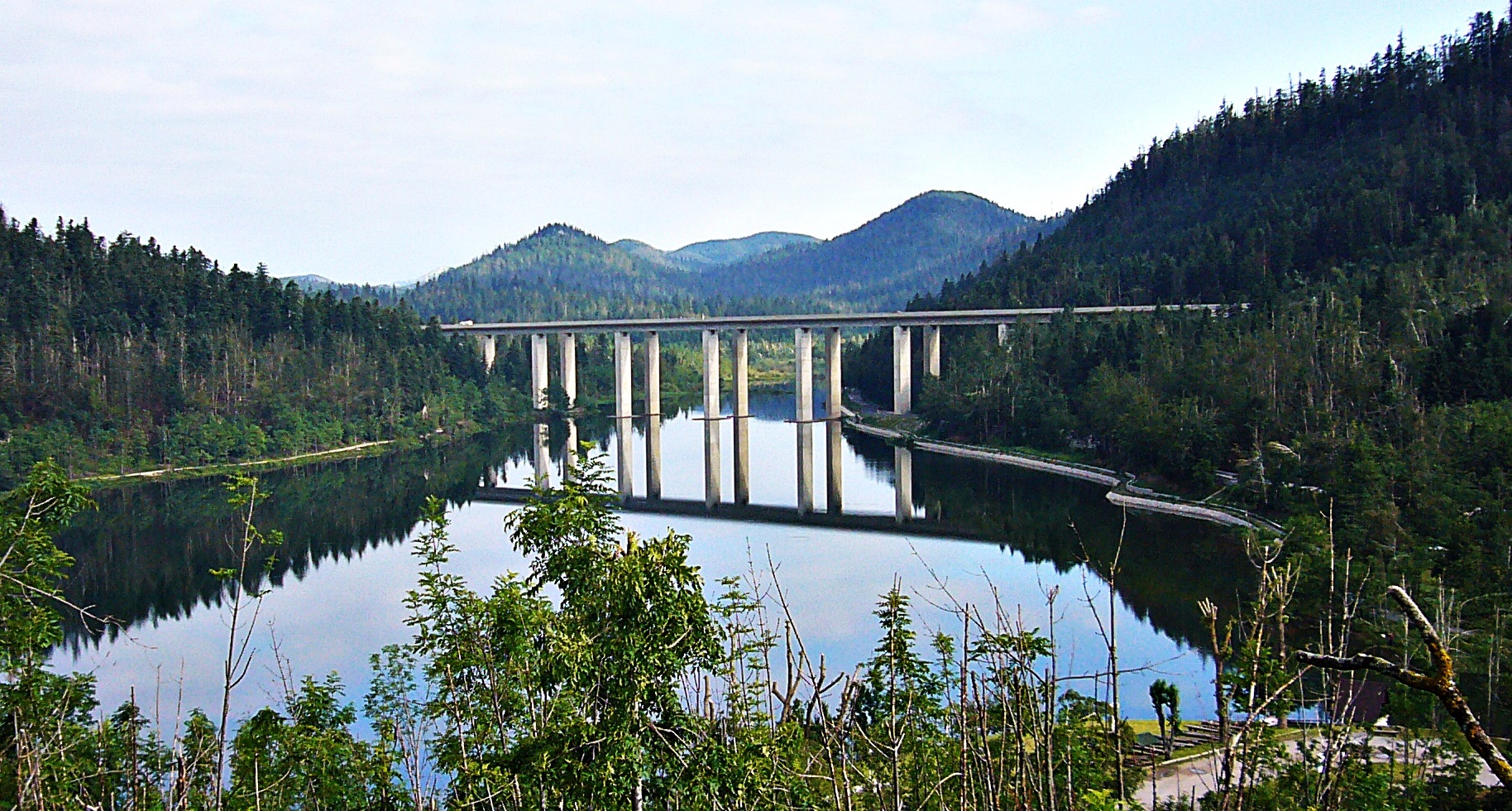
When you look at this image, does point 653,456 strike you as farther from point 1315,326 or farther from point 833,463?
point 1315,326

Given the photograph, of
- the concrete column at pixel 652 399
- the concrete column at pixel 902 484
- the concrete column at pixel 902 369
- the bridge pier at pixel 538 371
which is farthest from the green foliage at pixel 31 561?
the bridge pier at pixel 538 371

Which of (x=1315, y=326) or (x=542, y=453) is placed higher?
(x=1315, y=326)

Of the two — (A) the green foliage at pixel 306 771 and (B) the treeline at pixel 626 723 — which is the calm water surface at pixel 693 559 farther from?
(B) the treeline at pixel 626 723

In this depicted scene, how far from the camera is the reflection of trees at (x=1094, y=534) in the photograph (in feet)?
74.1

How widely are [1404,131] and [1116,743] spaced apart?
6656 cm

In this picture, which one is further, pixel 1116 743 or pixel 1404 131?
pixel 1404 131

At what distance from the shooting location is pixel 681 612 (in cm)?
636

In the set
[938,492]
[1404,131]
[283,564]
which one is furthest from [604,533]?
[1404,131]

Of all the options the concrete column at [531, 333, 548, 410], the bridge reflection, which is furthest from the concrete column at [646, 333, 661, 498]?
the bridge reflection

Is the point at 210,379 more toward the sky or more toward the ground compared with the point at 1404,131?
more toward the ground

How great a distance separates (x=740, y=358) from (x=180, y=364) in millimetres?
28785

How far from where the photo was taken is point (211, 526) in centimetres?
3309

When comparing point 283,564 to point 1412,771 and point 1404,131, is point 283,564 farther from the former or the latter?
point 1404,131

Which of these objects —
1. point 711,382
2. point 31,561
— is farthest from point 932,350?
point 31,561
